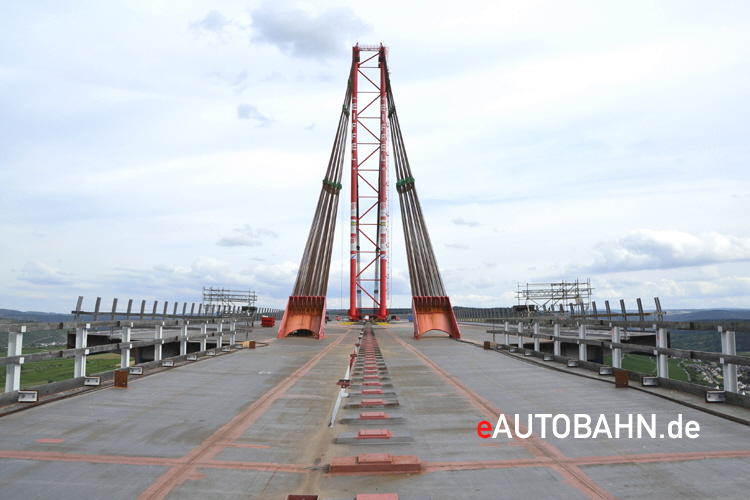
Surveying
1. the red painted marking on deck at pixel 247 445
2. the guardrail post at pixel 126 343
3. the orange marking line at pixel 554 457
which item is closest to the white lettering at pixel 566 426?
the orange marking line at pixel 554 457

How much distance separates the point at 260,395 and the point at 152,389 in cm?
192

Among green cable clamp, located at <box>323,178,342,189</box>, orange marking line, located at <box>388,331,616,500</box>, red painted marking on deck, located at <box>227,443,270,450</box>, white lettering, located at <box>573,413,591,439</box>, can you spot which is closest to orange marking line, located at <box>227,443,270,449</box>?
red painted marking on deck, located at <box>227,443,270,450</box>

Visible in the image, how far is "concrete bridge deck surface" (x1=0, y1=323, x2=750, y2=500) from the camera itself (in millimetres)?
4258

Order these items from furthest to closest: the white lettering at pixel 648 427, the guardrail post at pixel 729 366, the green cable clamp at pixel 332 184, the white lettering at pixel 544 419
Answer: the green cable clamp at pixel 332 184
the guardrail post at pixel 729 366
the white lettering at pixel 544 419
the white lettering at pixel 648 427

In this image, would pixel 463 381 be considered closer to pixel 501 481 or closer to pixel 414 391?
pixel 414 391

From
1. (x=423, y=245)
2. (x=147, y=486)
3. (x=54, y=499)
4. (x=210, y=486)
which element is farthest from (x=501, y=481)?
(x=423, y=245)

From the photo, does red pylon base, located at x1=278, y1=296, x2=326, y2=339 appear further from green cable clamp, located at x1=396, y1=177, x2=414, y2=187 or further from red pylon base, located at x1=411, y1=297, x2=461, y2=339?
green cable clamp, located at x1=396, y1=177, x2=414, y2=187

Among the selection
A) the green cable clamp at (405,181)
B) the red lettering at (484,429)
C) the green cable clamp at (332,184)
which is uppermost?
the green cable clamp at (405,181)

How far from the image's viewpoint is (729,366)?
726 cm

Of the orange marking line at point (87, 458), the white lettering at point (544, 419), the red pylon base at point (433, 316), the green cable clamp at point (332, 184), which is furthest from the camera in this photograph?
the green cable clamp at point (332, 184)

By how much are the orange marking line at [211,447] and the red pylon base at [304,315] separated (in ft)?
60.3

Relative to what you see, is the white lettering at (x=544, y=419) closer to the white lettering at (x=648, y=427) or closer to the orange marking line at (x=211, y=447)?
the white lettering at (x=648, y=427)

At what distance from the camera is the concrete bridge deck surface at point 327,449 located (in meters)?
4.26

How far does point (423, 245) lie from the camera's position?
3266 cm
